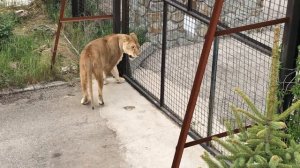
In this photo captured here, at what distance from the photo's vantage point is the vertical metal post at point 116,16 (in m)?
7.54

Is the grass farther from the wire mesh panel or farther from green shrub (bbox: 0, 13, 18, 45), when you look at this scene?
the wire mesh panel

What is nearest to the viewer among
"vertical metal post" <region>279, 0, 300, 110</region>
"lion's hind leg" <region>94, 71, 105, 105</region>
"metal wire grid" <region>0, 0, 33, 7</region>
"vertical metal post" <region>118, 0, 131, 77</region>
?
"vertical metal post" <region>279, 0, 300, 110</region>

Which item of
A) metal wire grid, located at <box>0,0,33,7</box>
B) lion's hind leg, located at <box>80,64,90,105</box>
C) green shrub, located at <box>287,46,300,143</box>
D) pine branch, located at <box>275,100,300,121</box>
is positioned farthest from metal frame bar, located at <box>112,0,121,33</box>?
pine branch, located at <box>275,100,300,121</box>

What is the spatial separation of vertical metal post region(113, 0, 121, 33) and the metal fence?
0.45ft

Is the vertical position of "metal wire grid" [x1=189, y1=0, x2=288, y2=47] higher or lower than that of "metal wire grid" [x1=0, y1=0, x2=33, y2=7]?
higher

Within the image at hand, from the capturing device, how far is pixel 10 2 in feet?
31.9

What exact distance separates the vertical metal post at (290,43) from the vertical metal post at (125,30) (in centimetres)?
311

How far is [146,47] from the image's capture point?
26.1ft

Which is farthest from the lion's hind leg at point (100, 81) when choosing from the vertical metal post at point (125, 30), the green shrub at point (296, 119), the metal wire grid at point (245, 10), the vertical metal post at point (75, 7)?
the green shrub at point (296, 119)

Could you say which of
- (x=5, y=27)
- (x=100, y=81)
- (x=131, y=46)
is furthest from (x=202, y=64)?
(x=5, y=27)

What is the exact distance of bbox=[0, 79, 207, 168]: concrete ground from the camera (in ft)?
19.2

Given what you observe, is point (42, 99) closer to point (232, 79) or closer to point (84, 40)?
point (84, 40)

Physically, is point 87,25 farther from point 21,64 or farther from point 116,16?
point 21,64

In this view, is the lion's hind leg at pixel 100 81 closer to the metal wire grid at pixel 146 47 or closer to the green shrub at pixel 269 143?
the metal wire grid at pixel 146 47
